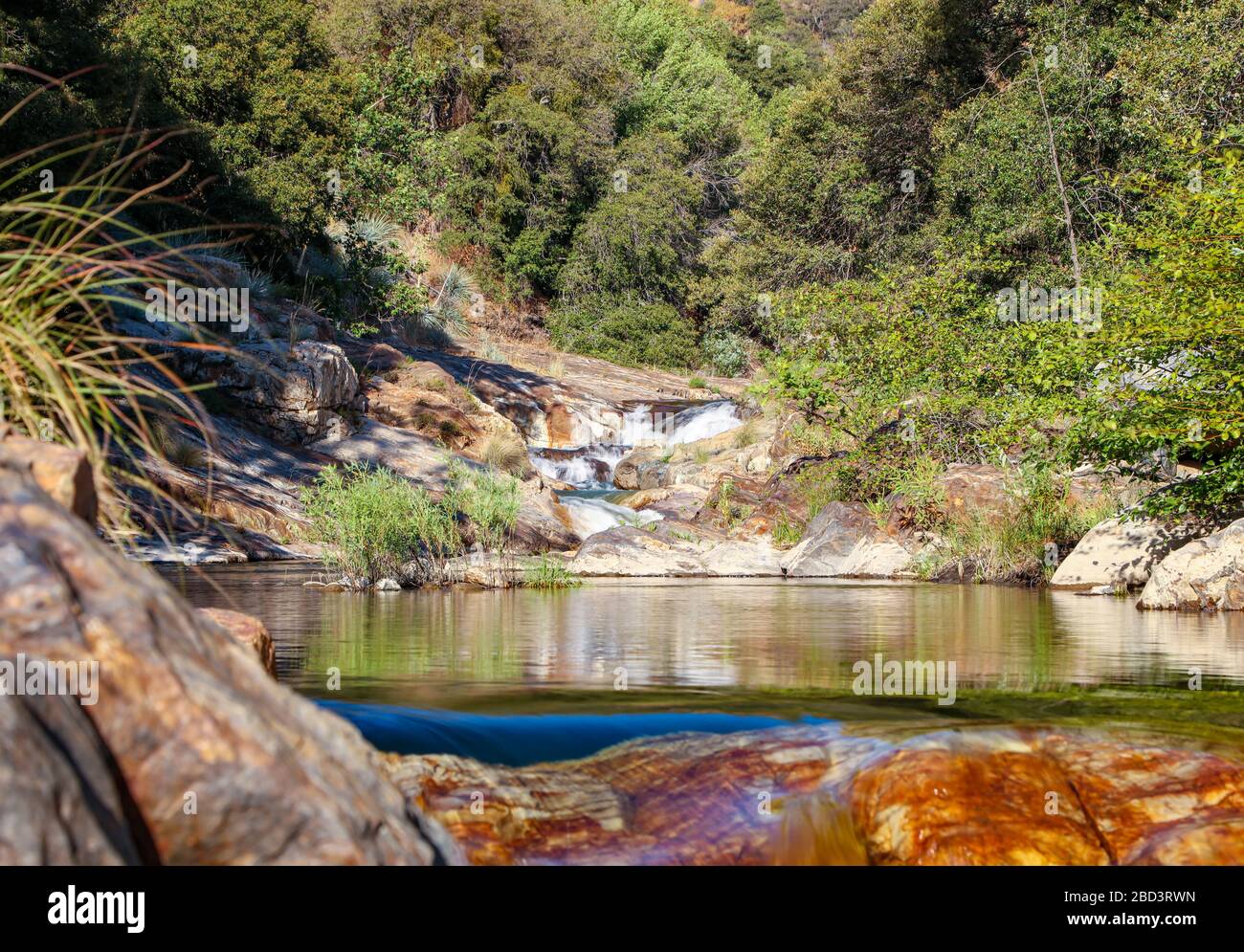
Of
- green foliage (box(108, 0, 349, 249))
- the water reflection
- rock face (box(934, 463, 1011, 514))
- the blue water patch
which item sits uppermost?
green foliage (box(108, 0, 349, 249))

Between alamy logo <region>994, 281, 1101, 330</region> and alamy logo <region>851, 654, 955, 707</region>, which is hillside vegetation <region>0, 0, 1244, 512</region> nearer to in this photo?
alamy logo <region>994, 281, 1101, 330</region>

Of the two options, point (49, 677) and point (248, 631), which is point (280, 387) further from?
point (49, 677)

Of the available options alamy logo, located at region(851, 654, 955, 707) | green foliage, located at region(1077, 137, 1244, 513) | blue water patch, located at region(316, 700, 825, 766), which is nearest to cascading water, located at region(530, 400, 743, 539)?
green foliage, located at region(1077, 137, 1244, 513)

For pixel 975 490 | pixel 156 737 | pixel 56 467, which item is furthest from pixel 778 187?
pixel 156 737

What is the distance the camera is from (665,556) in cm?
1482

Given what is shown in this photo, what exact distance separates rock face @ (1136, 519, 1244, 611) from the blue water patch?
639 cm

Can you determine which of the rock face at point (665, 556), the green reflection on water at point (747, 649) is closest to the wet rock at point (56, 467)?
the green reflection on water at point (747, 649)

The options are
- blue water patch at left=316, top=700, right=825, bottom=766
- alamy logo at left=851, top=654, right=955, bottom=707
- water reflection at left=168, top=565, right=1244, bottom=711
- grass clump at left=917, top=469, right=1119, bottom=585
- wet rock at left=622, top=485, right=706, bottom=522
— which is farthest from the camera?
wet rock at left=622, top=485, right=706, bottom=522

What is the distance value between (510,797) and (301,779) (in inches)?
66.3

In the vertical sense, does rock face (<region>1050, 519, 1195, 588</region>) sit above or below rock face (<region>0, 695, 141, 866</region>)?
above

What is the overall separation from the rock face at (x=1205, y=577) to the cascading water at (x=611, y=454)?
9.13 metres

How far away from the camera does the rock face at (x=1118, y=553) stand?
1147cm

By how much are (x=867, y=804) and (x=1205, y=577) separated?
7.42 metres
